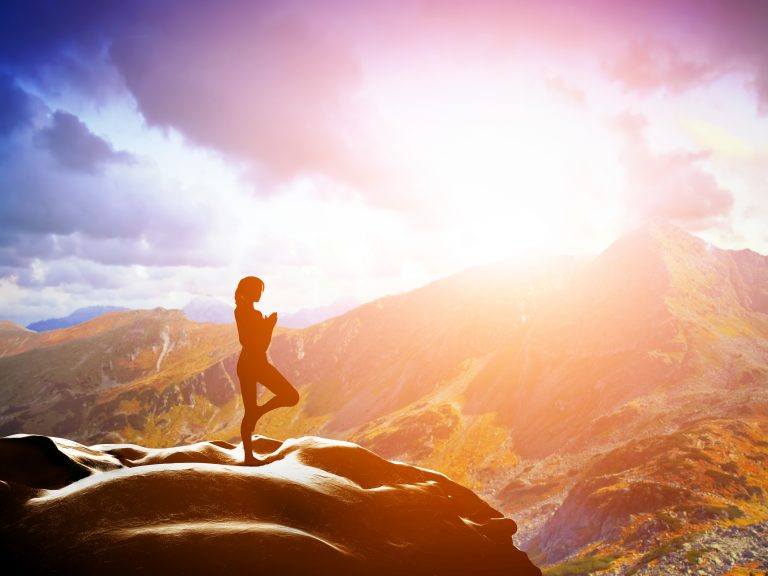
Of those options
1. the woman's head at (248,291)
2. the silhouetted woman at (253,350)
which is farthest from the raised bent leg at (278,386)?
the woman's head at (248,291)

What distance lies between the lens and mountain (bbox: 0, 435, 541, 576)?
12812 mm

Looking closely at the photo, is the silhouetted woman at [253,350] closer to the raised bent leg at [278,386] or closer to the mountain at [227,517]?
the raised bent leg at [278,386]

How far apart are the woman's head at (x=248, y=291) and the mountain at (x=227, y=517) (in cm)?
675

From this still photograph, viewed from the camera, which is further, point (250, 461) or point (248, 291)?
point (250, 461)

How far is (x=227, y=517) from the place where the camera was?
49.3 ft

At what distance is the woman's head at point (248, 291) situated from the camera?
63.7 feet

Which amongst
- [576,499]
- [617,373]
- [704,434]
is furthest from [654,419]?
[576,499]

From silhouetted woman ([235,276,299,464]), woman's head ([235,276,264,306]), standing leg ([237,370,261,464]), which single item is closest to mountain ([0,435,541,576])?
standing leg ([237,370,261,464])

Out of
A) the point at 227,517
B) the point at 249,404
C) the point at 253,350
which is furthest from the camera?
the point at 249,404

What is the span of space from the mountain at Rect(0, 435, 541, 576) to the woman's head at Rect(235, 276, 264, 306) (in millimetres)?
6753

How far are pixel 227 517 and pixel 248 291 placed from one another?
8.83 metres

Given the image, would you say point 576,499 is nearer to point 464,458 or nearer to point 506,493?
point 506,493

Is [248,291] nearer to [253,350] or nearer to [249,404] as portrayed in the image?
[253,350]

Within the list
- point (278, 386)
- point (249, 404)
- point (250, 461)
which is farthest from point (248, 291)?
point (250, 461)
